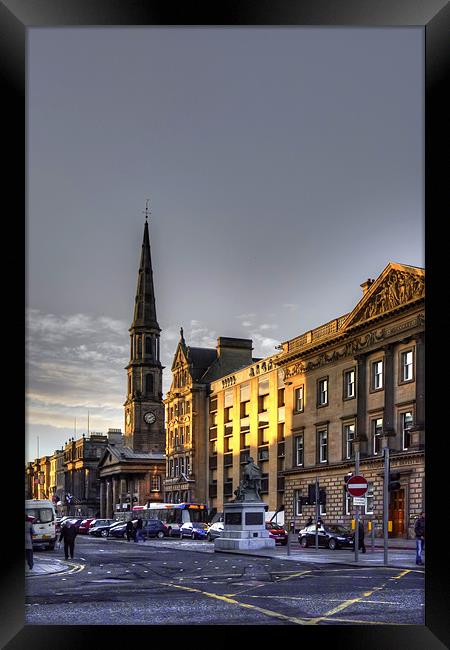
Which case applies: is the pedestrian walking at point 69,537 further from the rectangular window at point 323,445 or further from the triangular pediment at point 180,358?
the triangular pediment at point 180,358

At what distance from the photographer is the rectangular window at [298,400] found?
70.4m

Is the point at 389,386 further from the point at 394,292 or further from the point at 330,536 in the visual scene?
the point at 330,536

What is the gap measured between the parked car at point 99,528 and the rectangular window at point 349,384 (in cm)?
2205

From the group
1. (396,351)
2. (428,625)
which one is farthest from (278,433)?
(428,625)

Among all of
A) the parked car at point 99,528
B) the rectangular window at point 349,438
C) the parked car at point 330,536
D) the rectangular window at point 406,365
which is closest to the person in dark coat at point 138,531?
the parked car at point 99,528

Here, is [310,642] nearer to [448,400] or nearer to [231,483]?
[448,400]

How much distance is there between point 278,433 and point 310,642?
7124 centimetres

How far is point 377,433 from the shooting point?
58688 millimetres

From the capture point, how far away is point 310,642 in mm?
9750

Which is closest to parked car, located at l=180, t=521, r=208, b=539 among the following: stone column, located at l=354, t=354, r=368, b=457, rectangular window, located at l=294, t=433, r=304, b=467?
rectangular window, located at l=294, t=433, r=304, b=467

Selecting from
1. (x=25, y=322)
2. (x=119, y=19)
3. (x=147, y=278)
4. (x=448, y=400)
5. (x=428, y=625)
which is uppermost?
(x=147, y=278)

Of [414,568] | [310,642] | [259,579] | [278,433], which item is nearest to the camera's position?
[310,642]

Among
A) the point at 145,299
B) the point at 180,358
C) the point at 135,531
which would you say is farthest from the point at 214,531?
the point at 145,299

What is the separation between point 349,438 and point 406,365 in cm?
835
